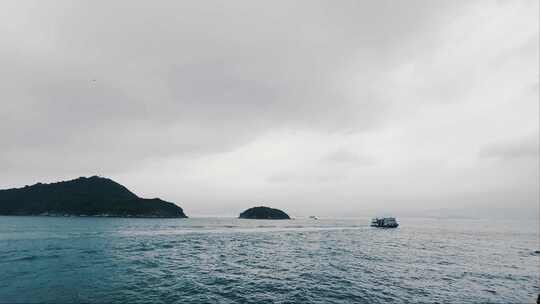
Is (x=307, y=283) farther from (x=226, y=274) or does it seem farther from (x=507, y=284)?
(x=507, y=284)

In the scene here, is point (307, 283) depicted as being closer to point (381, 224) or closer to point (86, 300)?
point (86, 300)

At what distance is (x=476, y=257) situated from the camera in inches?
2739

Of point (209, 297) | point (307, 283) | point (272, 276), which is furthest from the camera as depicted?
point (272, 276)

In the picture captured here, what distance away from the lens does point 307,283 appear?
1501 inches

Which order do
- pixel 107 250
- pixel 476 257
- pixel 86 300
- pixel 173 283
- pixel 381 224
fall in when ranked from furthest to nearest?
pixel 381 224 → pixel 476 257 → pixel 107 250 → pixel 173 283 → pixel 86 300

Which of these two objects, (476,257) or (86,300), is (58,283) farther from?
(476,257)

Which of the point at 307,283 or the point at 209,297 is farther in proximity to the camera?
the point at 307,283

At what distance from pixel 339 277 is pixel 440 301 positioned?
13.4 metres

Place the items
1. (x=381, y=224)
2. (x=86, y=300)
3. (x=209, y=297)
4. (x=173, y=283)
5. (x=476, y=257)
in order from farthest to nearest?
(x=381, y=224) < (x=476, y=257) < (x=173, y=283) < (x=209, y=297) < (x=86, y=300)

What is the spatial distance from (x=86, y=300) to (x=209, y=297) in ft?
37.4

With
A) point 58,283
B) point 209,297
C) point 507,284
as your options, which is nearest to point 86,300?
point 58,283

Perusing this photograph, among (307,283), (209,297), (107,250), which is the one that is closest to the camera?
(209,297)

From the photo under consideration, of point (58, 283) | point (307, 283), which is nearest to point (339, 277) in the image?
point (307, 283)

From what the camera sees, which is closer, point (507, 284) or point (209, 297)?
point (209, 297)
